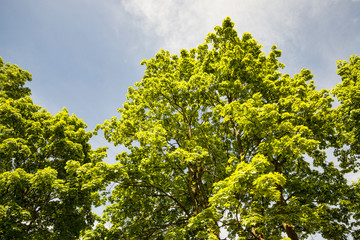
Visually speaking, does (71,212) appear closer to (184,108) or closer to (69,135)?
(69,135)

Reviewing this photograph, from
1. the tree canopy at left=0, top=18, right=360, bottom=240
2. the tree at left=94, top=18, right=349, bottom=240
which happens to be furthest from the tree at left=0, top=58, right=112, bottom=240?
the tree at left=94, top=18, right=349, bottom=240

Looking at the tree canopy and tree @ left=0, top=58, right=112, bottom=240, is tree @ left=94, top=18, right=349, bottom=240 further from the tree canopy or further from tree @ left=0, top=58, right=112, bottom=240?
tree @ left=0, top=58, right=112, bottom=240

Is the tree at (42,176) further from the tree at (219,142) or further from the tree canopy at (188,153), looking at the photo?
the tree at (219,142)

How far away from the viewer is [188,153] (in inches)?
391

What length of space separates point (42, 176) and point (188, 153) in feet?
25.5

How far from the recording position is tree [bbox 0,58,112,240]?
10.3 meters

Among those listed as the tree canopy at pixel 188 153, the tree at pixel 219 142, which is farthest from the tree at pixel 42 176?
the tree at pixel 219 142

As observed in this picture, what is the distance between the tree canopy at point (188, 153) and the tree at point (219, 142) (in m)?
0.07

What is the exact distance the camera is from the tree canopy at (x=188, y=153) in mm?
10258

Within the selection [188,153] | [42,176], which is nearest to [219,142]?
[188,153]

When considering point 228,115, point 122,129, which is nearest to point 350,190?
point 228,115

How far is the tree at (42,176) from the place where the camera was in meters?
10.3

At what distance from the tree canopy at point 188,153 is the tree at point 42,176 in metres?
0.07

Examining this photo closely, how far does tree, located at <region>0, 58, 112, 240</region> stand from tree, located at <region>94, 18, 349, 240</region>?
204 cm
